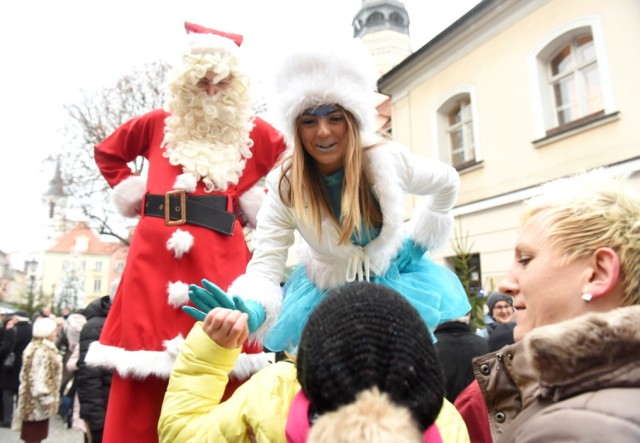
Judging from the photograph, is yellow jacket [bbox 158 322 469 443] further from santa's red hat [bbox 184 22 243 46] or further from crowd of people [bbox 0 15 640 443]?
santa's red hat [bbox 184 22 243 46]

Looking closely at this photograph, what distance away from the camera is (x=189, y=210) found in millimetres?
2387

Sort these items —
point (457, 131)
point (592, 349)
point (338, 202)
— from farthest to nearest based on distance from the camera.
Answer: point (457, 131) < point (338, 202) < point (592, 349)

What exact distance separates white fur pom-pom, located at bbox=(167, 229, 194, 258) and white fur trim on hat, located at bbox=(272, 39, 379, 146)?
693mm

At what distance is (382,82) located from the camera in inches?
518

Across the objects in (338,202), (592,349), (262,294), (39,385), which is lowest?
(39,385)

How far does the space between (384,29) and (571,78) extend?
693 inches

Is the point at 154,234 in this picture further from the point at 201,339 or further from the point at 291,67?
the point at 201,339

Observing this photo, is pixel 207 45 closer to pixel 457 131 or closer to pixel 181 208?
pixel 181 208

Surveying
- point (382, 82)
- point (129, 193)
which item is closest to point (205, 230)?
point (129, 193)

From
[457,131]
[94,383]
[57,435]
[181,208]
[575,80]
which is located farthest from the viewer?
[457,131]

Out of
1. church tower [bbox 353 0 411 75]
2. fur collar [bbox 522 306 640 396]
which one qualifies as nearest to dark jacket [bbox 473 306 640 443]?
fur collar [bbox 522 306 640 396]

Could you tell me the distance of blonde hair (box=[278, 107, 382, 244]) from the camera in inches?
77.8

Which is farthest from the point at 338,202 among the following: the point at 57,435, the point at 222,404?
the point at 57,435

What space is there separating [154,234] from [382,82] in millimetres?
11715
